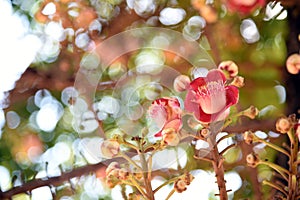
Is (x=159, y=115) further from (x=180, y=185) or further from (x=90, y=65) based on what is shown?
(x=90, y=65)

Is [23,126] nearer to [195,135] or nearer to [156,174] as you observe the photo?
[156,174]

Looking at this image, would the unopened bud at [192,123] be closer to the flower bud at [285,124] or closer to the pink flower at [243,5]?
the flower bud at [285,124]

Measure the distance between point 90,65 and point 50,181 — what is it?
238 millimetres

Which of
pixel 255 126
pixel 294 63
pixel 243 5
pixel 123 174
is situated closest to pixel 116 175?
pixel 123 174

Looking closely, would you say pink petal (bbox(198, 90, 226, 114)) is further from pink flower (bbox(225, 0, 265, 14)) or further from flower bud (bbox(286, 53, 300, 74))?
pink flower (bbox(225, 0, 265, 14))

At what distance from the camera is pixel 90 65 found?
1.09 metres

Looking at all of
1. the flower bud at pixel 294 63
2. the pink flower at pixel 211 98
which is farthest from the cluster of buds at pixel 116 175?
the flower bud at pixel 294 63

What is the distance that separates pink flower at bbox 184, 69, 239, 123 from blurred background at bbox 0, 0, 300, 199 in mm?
392

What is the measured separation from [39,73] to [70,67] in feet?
0.24

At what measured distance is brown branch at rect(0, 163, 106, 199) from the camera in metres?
1.04

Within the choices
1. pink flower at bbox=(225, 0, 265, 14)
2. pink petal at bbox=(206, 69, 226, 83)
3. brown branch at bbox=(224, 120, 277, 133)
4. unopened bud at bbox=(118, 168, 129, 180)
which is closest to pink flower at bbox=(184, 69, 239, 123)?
pink petal at bbox=(206, 69, 226, 83)

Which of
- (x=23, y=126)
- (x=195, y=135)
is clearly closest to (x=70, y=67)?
(x=23, y=126)

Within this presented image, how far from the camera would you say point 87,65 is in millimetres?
1096

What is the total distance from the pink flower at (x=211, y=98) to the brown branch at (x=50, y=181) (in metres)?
0.44
